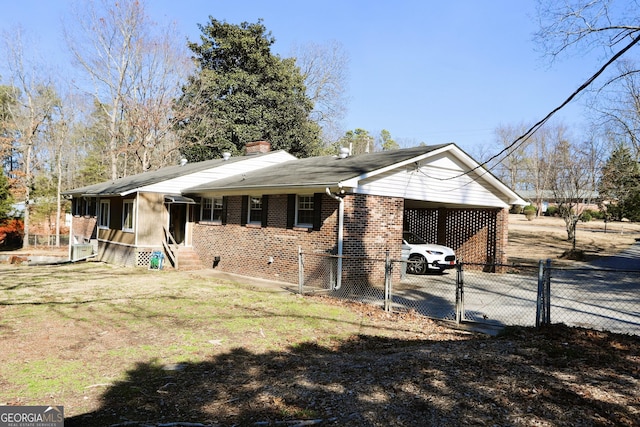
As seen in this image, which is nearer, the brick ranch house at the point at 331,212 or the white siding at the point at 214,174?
the brick ranch house at the point at 331,212

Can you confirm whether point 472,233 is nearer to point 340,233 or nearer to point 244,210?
point 340,233

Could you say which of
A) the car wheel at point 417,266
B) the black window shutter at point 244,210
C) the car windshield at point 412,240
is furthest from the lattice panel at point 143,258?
the car wheel at point 417,266

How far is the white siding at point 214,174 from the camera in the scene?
18.0 metres

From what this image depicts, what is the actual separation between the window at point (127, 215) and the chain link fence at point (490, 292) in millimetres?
9539

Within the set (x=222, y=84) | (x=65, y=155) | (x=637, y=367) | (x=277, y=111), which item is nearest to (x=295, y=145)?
(x=277, y=111)

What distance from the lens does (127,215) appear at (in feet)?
62.7

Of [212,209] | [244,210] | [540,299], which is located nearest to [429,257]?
[244,210]

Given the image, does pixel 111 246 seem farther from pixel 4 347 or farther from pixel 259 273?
pixel 4 347

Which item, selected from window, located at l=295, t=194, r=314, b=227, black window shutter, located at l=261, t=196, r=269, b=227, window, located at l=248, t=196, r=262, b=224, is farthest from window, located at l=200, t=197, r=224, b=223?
window, located at l=295, t=194, r=314, b=227

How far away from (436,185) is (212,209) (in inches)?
354

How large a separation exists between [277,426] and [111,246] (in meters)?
18.7

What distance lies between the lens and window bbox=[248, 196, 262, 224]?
15.4m

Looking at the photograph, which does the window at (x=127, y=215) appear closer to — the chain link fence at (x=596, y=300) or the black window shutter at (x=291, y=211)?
the black window shutter at (x=291, y=211)

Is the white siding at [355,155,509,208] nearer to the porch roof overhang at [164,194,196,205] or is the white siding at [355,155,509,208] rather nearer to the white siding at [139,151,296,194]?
the white siding at [139,151,296,194]
